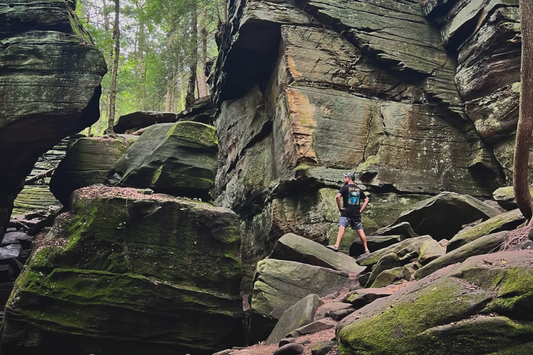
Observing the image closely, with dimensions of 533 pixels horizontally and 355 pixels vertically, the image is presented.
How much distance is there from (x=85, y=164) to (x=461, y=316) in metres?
12.6

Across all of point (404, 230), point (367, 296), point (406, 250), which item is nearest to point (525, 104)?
point (367, 296)

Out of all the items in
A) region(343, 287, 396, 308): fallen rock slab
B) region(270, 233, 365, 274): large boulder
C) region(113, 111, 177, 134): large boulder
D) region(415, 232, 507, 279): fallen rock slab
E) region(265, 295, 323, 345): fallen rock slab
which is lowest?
region(265, 295, 323, 345): fallen rock slab

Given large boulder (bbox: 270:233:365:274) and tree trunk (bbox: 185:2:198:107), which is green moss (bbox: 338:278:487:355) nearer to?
large boulder (bbox: 270:233:365:274)

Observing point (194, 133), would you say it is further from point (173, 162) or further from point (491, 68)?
point (491, 68)

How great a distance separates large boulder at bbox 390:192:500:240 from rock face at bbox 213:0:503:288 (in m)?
2.62

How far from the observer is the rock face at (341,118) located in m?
14.0

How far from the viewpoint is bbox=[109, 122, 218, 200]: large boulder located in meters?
11.4

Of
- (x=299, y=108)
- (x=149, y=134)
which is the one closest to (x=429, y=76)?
(x=299, y=108)

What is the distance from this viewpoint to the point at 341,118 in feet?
49.2

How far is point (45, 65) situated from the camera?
12.5 meters

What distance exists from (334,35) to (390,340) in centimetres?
1483

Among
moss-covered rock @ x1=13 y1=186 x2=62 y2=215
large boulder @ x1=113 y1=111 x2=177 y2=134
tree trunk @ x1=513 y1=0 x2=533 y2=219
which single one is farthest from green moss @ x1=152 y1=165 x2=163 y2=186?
large boulder @ x1=113 y1=111 x2=177 y2=134

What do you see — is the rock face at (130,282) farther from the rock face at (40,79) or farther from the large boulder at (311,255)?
the rock face at (40,79)

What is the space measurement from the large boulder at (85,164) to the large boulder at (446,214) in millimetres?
9752
